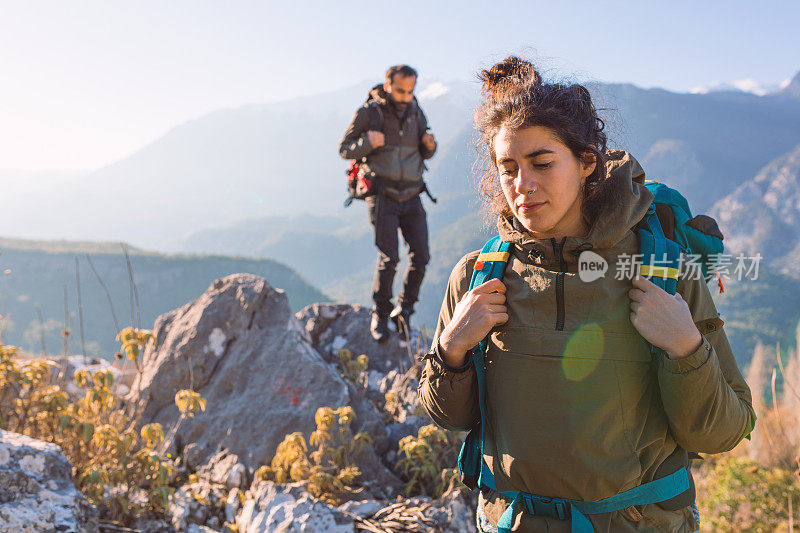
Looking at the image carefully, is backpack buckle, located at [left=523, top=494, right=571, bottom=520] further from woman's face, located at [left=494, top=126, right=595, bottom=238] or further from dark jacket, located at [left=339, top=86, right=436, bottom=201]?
dark jacket, located at [left=339, top=86, right=436, bottom=201]

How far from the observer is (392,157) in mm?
5699

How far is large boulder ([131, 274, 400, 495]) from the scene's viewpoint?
4445mm

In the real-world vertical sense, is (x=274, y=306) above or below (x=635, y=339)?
below

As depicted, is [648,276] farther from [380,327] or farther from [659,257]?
[380,327]

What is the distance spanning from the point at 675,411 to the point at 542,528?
503 mm

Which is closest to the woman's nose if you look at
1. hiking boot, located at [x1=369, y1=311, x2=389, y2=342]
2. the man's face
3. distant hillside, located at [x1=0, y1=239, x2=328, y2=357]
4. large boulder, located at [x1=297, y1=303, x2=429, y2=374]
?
the man's face

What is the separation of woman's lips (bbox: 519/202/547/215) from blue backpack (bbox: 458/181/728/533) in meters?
0.17

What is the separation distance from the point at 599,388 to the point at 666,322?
10.1 inches

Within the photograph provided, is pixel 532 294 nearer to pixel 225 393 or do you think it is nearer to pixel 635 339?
pixel 635 339

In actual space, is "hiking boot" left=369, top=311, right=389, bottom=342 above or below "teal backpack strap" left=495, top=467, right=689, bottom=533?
below

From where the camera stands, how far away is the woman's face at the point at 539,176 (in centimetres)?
161

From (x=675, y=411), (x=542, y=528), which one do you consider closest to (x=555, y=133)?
(x=675, y=411)

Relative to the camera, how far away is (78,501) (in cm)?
294

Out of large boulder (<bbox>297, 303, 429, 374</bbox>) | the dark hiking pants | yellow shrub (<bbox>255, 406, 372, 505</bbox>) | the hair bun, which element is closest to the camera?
the hair bun
